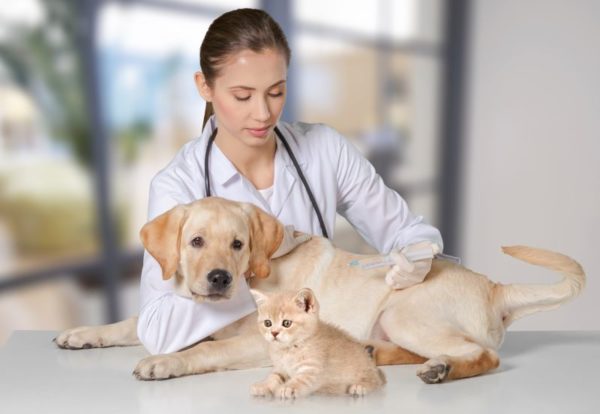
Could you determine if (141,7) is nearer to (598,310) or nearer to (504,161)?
(504,161)

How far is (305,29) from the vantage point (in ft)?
14.0

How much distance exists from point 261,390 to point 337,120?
9.93ft

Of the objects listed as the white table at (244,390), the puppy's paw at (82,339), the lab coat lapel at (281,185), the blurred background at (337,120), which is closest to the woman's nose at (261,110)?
the lab coat lapel at (281,185)

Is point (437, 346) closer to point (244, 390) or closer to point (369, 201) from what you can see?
point (244, 390)

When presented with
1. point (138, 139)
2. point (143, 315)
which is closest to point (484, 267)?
point (138, 139)

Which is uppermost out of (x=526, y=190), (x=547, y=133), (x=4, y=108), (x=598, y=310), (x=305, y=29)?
(x=305, y=29)

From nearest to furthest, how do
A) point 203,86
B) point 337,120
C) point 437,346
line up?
point 437,346 → point 203,86 → point 337,120

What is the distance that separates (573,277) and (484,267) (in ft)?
10.8

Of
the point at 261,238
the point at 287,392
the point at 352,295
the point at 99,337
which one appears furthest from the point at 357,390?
the point at 99,337

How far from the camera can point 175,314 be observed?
6.13ft

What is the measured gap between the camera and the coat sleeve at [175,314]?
186cm

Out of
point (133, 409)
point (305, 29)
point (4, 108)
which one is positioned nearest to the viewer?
point (133, 409)

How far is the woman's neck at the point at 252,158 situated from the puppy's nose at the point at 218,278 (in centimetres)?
39

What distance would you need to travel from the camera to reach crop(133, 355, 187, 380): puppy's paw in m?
1.83
